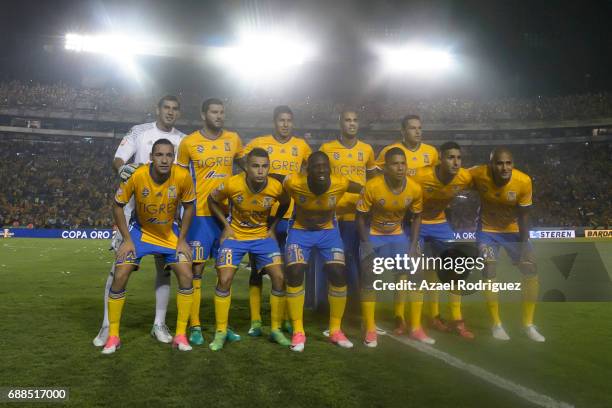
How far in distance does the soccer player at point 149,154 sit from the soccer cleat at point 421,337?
107 inches

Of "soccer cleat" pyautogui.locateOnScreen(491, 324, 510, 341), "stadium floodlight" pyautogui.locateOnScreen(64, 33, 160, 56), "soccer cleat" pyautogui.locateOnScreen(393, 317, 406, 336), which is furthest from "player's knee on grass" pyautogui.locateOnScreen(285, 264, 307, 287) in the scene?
"stadium floodlight" pyautogui.locateOnScreen(64, 33, 160, 56)

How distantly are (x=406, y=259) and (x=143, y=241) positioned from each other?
9.40ft

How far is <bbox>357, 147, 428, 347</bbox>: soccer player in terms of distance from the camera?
547cm

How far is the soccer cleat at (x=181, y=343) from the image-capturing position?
499 cm

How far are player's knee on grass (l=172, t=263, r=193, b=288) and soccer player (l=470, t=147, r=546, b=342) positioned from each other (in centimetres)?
341

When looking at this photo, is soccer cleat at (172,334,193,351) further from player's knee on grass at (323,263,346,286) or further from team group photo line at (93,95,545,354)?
player's knee on grass at (323,263,346,286)

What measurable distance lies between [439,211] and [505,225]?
820 mm

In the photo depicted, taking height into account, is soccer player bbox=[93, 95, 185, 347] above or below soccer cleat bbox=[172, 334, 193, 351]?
above

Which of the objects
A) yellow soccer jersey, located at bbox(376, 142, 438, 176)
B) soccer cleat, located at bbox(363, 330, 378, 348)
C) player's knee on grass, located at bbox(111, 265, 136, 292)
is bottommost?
soccer cleat, located at bbox(363, 330, 378, 348)

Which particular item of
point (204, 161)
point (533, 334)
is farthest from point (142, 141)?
point (533, 334)

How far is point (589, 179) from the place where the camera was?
1256 inches

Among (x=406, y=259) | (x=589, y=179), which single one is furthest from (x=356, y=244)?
(x=589, y=179)

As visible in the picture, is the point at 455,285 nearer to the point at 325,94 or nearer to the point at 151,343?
the point at 151,343

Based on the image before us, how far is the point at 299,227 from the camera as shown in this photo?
18.0ft
